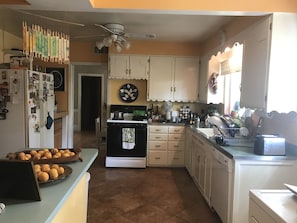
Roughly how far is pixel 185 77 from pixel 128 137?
1671mm

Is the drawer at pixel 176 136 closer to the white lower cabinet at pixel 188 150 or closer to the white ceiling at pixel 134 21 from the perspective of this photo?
the white lower cabinet at pixel 188 150

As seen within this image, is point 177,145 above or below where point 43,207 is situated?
below

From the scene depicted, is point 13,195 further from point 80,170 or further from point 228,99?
point 228,99

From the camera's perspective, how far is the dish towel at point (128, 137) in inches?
192

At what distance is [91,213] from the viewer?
311cm

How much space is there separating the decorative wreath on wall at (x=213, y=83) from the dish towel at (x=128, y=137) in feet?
5.19

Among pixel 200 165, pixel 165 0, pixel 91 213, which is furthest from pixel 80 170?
pixel 200 165

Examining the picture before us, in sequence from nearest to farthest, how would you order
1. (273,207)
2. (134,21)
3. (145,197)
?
(273,207) < (145,197) < (134,21)

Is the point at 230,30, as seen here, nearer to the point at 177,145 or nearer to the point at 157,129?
the point at 157,129

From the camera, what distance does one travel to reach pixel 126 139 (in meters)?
4.89

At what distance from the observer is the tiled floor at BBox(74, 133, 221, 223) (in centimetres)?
307

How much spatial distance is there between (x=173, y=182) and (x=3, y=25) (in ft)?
11.7

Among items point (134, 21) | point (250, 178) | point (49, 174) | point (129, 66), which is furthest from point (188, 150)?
point (49, 174)

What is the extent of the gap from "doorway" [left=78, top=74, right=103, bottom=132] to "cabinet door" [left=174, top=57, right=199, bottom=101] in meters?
4.58
